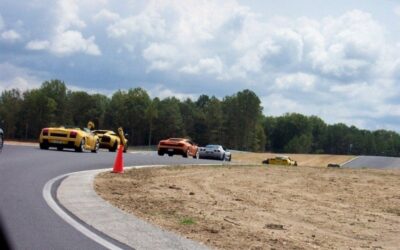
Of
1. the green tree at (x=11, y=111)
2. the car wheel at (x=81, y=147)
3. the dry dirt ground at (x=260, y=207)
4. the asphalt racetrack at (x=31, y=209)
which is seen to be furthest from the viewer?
the green tree at (x=11, y=111)

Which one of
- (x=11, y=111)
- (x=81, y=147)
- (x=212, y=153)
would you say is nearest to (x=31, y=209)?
(x=81, y=147)

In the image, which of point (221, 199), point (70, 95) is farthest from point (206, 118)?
point (221, 199)

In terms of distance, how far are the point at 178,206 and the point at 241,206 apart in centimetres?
182

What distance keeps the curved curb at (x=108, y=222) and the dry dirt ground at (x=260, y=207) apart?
1.48 feet

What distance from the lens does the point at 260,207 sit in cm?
1523

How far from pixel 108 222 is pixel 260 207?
5491mm

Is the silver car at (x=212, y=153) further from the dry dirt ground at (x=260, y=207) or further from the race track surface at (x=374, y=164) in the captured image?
the dry dirt ground at (x=260, y=207)

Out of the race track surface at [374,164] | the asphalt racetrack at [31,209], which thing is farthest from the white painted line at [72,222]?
the race track surface at [374,164]

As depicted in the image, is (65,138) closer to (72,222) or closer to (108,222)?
(108,222)

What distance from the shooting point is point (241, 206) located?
49.3 feet

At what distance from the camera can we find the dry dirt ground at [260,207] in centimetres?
1078

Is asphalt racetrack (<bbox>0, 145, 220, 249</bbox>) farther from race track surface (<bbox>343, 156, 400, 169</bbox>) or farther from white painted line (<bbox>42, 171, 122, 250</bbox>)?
race track surface (<bbox>343, 156, 400, 169</bbox>)

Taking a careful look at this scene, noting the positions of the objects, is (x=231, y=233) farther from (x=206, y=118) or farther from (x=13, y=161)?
(x=206, y=118)

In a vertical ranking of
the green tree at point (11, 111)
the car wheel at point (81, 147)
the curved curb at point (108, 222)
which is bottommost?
the curved curb at point (108, 222)
